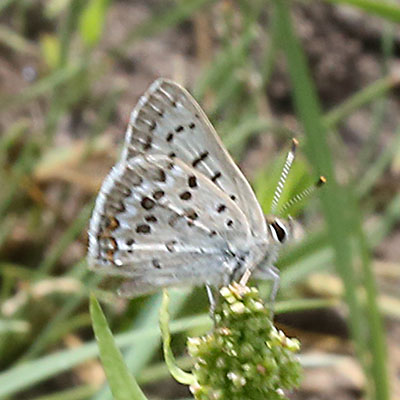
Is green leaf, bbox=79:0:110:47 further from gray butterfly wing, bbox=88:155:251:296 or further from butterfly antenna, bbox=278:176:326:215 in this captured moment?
butterfly antenna, bbox=278:176:326:215

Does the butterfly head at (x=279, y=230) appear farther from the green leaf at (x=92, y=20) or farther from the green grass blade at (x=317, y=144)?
the green leaf at (x=92, y=20)

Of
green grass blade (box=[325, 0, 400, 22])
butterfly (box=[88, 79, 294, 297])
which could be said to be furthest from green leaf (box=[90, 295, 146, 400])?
green grass blade (box=[325, 0, 400, 22])

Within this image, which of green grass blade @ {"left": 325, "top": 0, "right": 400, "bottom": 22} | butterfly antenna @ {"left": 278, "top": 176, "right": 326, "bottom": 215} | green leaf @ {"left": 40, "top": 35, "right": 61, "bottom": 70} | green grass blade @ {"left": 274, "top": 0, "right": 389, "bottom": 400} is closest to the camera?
butterfly antenna @ {"left": 278, "top": 176, "right": 326, "bottom": 215}

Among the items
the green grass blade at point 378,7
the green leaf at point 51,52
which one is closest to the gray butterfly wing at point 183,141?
the green grass blade at point 378,7

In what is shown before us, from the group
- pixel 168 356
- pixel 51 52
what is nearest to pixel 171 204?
pixel 168 356

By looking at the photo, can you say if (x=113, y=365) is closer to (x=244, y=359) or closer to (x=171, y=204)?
(x=244, y=359)

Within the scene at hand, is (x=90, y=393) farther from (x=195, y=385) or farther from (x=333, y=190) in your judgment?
(x=195, y=385)

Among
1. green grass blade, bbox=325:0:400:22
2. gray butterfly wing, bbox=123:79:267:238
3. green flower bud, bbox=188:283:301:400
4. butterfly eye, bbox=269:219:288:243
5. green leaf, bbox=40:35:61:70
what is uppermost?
green grass blade, bbox=325:0:400:22
